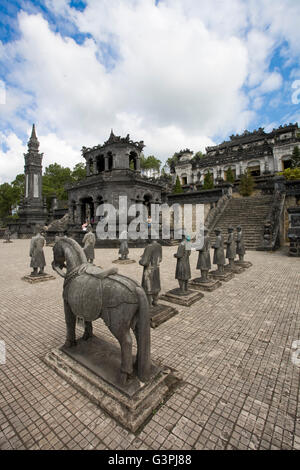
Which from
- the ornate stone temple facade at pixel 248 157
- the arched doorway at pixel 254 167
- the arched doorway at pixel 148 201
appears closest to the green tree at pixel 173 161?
the ornate stone temple facade at pixel 248 157

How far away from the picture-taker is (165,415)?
255 cm

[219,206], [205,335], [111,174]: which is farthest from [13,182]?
[205,335]

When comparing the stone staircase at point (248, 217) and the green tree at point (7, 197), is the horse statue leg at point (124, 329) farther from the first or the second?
the green tree at point (7, 197)

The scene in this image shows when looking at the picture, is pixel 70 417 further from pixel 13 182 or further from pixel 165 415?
pixel 13 182

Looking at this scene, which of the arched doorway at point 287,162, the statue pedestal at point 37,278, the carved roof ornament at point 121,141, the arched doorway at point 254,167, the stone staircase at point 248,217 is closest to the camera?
the statue pedestal at point 37,278

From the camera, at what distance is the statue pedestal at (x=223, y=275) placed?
8133mm

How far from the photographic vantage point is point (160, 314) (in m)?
5.09

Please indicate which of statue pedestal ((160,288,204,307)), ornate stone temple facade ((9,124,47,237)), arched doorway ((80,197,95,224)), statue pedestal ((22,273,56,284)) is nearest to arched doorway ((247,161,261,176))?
arched doorway ((80,197,95,224))

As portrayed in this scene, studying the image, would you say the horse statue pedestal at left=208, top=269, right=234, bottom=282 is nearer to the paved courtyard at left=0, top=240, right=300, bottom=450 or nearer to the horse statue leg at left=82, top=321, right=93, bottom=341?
the paved courtyard at left=0, top=240, right=300, bottom=450

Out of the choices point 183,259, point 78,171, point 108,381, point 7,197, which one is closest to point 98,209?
point 183,259

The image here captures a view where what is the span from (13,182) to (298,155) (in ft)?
174

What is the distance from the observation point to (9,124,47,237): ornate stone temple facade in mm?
32188

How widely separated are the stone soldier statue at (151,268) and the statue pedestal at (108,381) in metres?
1.84

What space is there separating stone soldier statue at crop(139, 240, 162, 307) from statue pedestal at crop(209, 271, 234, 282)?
3.66 m
